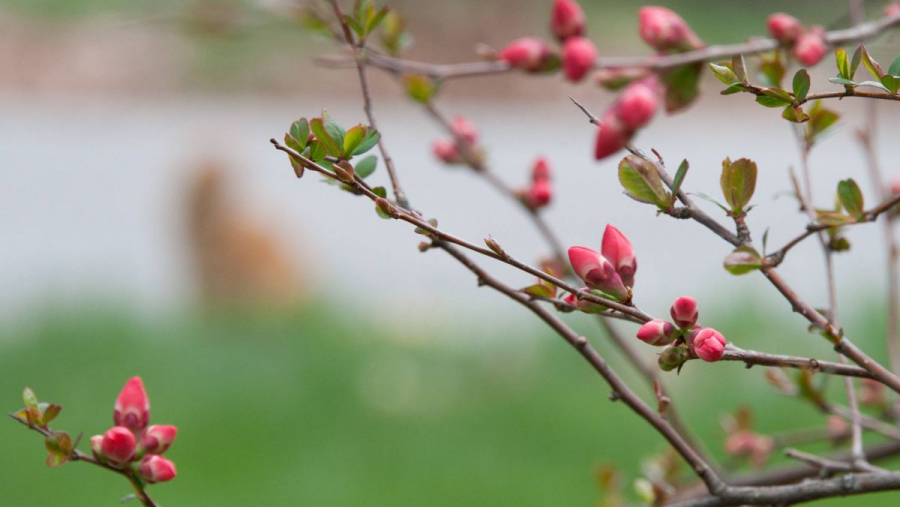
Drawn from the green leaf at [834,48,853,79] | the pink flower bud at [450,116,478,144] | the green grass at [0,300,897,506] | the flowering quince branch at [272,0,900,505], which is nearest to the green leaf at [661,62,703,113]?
the flowering quince branch at [272,0,900,505]

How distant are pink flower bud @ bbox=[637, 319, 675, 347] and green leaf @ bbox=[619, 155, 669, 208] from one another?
4cm

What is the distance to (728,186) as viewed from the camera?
15.1 inches

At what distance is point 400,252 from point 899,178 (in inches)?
104

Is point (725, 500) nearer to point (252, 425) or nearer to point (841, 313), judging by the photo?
point (252, 425)

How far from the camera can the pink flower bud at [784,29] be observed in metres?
0.56

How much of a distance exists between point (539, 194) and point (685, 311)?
34 centimetres

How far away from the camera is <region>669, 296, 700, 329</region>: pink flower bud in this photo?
1.21 feet

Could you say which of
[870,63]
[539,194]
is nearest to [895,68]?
[870,63]

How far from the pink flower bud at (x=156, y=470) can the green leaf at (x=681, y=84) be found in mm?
299

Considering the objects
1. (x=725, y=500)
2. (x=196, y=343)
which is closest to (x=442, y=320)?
(x=196, y=343)

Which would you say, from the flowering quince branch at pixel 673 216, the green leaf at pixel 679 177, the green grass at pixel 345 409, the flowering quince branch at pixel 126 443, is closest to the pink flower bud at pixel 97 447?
the flowering quince branch at pixel 126 443

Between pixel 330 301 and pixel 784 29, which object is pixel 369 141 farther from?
pixel 330 301

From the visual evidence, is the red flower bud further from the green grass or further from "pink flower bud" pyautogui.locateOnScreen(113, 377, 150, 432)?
the green grass

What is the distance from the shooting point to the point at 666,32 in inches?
21.7
